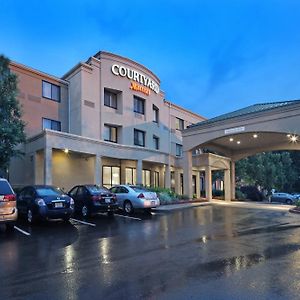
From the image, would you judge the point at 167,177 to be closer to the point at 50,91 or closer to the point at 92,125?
the point at 92,125

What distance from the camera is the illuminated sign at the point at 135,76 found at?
29.7 meters

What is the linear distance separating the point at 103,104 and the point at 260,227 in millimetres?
18753

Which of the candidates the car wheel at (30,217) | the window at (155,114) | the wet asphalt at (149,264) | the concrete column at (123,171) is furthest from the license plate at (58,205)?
the window at (155,114)

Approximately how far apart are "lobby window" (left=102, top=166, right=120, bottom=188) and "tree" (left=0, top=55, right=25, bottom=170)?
10.5m

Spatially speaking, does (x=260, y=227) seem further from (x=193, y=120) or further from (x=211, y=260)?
(x=193, y=120)

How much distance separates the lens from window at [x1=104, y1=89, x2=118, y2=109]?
29578 millimetres

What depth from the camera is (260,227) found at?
518 inches

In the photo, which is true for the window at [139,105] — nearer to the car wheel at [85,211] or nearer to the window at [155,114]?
the window at [155,114]

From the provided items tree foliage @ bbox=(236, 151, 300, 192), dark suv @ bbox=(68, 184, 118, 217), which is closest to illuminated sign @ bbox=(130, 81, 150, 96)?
dark suv @ bbox=(68, 184, 118, 217)

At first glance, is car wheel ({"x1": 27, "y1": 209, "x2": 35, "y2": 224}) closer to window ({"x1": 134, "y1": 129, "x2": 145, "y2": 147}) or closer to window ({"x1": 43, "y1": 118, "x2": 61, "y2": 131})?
window ({"x1": 43, "y1": 118, "x2": 61, "y2": 131})

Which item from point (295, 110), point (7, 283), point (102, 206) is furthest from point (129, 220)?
point (295, 110)

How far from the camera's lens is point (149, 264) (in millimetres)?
7156

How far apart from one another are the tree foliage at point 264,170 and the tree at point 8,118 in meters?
31.3

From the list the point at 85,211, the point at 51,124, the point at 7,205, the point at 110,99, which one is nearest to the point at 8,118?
the point at 85,211
